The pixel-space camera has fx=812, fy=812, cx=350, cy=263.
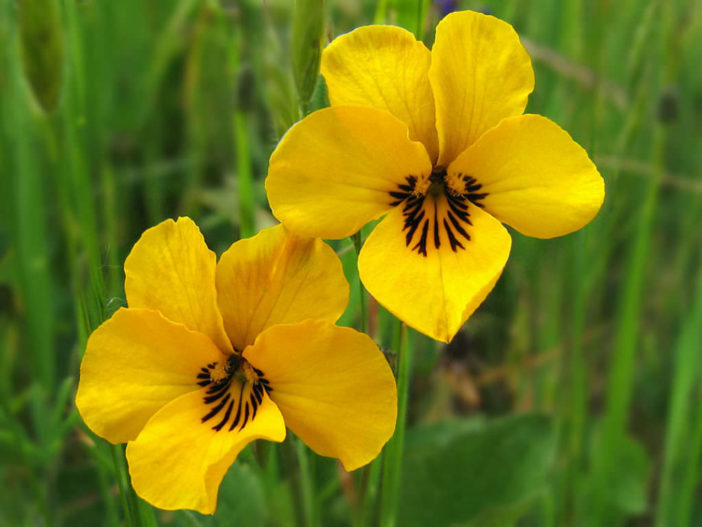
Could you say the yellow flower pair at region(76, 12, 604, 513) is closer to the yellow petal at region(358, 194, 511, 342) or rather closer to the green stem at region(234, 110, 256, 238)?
the yellow petal at region(358, 194, 511, 342)

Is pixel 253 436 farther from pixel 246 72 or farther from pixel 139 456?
pixel 246 72

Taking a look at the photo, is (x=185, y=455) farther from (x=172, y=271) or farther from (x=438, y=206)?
(x=438, y=206)

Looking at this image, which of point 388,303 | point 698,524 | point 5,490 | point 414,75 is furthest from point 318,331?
point 698,524

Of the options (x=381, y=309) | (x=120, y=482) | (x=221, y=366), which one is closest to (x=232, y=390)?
(x=221, y=366)

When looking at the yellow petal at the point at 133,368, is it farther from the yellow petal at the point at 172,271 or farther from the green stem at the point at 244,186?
the green stem at the point at 244,186

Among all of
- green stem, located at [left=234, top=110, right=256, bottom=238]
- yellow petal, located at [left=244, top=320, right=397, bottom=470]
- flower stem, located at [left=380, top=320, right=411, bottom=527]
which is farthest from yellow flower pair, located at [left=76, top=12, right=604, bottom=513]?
green stem, located at [left=234, top=110, right=256, bottom=238]

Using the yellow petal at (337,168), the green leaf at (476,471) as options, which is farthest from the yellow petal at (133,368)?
the green leaf at (476,471)
